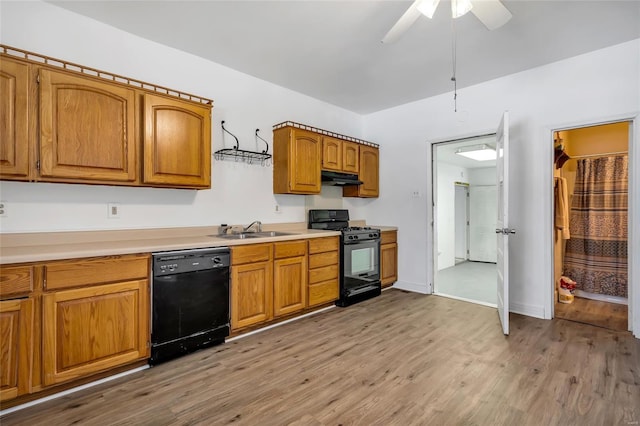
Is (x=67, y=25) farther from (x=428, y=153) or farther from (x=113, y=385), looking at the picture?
(x=428, y=153)

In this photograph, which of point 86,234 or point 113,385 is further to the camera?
point 86,234

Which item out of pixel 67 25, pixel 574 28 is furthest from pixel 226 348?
pixel 574 28

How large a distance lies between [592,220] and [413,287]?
8.14 ft

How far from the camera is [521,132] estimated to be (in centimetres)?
352

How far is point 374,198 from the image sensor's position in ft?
16.2

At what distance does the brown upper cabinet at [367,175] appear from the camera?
179 inches

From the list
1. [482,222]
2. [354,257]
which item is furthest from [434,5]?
[482,222]

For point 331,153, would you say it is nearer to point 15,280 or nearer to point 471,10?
point 471,10

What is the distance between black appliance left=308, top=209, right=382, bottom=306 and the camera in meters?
3.77

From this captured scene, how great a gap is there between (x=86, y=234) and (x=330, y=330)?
223 centimetres

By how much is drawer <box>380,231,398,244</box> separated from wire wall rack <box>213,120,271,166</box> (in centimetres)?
185

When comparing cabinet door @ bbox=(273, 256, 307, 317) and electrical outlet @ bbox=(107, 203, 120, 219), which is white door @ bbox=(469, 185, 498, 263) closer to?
cabinet door @ bbox=(273, 256, 307, 317)

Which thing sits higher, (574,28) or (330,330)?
(574,28)

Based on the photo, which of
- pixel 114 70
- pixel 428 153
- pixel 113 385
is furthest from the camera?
pixel 428 153
